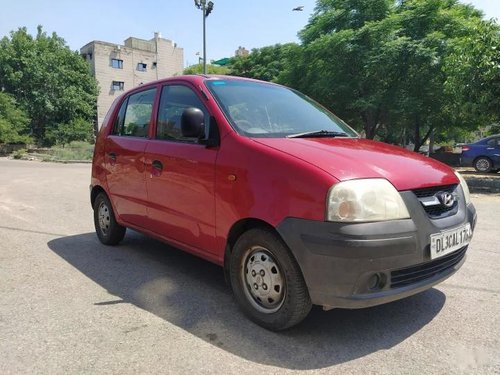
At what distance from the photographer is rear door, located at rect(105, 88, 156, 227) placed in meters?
4.49

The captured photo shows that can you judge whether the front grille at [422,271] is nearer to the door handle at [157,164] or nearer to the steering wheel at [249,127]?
the steering wheel at [249,127]

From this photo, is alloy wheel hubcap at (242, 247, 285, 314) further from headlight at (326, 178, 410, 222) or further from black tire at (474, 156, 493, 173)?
black tire at (474, 156, 493, 173)

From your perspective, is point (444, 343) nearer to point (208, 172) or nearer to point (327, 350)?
point (327, 350)

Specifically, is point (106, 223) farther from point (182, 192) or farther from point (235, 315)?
point (235, 315)

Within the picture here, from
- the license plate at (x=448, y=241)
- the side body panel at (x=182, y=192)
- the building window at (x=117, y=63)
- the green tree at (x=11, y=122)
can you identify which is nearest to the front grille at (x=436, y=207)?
the license plate at (x=448, y=241)

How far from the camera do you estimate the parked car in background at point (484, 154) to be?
56.4 feet

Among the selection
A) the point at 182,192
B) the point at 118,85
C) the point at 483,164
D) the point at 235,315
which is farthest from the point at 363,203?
the point at 118,85

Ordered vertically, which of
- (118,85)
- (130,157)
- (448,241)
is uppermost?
(118,85)

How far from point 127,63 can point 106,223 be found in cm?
5341

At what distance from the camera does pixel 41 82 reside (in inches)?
1574

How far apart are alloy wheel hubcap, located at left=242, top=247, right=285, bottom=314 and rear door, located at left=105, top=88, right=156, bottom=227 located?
5.20 ft

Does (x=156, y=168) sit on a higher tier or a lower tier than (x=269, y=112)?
lower

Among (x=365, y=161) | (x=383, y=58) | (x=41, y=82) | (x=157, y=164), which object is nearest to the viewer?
(x=365, y=161)

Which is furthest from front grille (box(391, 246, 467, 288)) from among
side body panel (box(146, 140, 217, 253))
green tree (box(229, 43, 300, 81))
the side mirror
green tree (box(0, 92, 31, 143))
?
green tree (box(0, 92, 31, 143))
